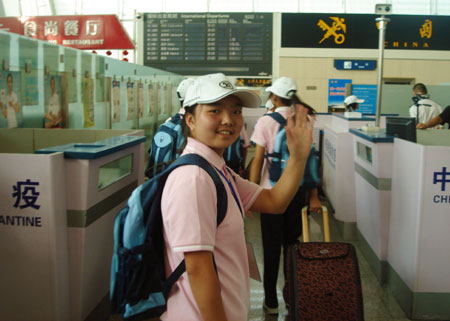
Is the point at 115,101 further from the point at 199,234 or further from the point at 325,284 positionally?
the point at 199,234

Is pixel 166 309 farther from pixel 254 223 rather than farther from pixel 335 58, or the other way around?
pixel 335 58

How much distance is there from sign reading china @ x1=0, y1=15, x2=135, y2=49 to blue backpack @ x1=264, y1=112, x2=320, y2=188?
19.4ft

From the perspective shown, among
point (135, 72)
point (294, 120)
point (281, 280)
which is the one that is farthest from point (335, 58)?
point (294, 120)

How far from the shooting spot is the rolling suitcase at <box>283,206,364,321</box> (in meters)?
2.38

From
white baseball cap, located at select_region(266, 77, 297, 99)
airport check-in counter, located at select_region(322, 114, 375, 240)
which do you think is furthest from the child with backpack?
airport check-in counter, located at select_region(322, 114, 375, 240)

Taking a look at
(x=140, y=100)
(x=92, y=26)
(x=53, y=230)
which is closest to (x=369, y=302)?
(x=53, y=230)

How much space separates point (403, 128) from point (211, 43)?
24.6 ft

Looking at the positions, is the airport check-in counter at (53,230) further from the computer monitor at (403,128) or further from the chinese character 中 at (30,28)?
the chinese character 中 at (30,28)

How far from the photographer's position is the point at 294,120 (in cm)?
147

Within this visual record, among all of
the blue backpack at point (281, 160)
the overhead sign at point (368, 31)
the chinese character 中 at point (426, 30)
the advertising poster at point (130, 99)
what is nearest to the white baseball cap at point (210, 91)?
the blue backpack at point (281, 160)

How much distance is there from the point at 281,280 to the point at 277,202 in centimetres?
201

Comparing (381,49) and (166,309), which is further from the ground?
(381,49)

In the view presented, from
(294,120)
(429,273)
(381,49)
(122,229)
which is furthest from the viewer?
(381,49)

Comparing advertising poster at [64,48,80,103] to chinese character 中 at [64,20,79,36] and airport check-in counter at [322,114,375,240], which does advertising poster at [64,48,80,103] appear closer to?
airport check-in counter at [322,114,375,240]
